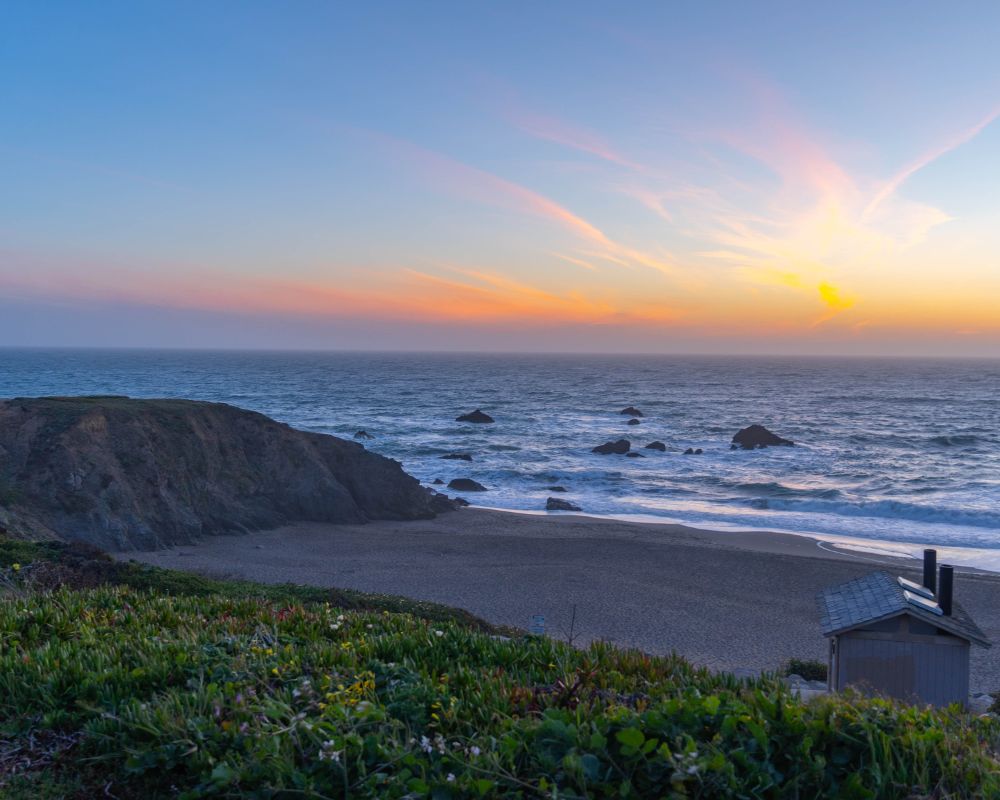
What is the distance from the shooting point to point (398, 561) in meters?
24.4

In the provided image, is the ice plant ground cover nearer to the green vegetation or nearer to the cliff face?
the green vegetation

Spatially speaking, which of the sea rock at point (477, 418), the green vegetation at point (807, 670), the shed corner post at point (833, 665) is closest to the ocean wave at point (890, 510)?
the green vegetation at point (807, 670)

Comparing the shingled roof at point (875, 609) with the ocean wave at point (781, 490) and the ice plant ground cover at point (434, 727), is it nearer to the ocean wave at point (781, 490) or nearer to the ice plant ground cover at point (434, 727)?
the ice plant ground cover at point (434, 727)

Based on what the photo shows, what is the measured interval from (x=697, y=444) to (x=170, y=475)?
42808 mm

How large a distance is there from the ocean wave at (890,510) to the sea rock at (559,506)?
8937 millimetres

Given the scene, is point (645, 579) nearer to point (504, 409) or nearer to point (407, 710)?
point (407, 710)

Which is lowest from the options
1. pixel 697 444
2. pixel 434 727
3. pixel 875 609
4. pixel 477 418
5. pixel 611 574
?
pixel 611 574

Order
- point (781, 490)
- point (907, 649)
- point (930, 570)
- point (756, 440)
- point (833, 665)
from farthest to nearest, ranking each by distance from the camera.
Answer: point (756, 440) < point (781, 490) < point (930, 570) < point (833, 665) < point (907, 649)

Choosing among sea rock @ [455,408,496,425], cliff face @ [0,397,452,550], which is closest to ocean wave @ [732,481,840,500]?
cliff face @ [0,397,452,550]

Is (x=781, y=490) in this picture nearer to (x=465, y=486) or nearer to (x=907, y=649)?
(x=465, y=486)

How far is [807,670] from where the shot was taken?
13.9 meters

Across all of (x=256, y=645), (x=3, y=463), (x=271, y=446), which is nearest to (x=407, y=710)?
(x=256, y=645)

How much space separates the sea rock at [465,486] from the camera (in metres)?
41.3

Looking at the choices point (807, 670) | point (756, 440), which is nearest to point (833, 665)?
point (807, 670)
